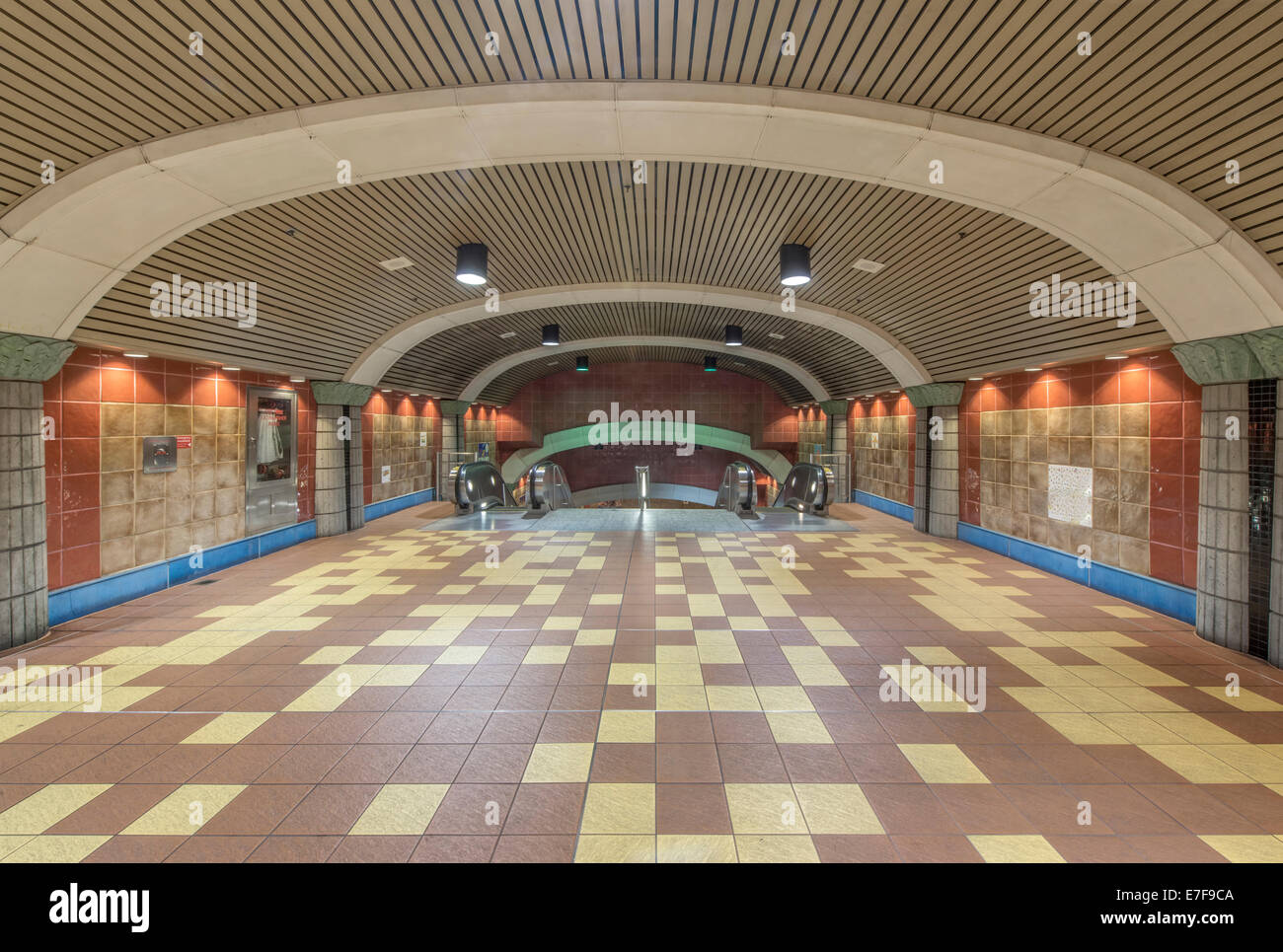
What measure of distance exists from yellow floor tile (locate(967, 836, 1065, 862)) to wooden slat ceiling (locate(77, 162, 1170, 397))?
14.4 feet

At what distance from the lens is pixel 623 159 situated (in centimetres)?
378

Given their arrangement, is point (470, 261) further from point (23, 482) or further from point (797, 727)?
point (797, 727)

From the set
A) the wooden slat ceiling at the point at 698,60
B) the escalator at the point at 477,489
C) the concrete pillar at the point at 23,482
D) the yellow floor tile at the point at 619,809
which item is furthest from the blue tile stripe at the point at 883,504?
the concrete pillar at the point at 23,482

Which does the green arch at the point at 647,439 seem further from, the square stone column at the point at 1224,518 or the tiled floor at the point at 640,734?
the square stone column at the point at 1224,518

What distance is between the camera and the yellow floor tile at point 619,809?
2.27 metres

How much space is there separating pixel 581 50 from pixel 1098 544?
22.5 ft

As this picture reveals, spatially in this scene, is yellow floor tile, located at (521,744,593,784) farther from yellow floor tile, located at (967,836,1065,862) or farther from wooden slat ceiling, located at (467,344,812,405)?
wooden slat ceiling, located at (467,344,812,405)

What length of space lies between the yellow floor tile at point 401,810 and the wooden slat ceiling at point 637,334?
326 inches

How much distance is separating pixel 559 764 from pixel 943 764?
6.23 ft

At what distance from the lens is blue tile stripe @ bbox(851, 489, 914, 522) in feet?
35.2

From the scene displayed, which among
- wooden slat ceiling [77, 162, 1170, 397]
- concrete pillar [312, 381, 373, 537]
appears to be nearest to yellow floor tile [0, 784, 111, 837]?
wooden slat ceiling [77, 162, 1170, 397]

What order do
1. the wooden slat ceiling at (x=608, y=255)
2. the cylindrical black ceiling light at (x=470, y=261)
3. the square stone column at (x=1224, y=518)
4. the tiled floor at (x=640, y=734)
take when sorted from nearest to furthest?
1. the tiled floor at (x=640, y=734)
2. the square stone column at (x=1224, y=518)
3. the wooden slat ceiling at (x=608, y=255)
4. the cylindrical black ceiling light at (x=470, y=261)
